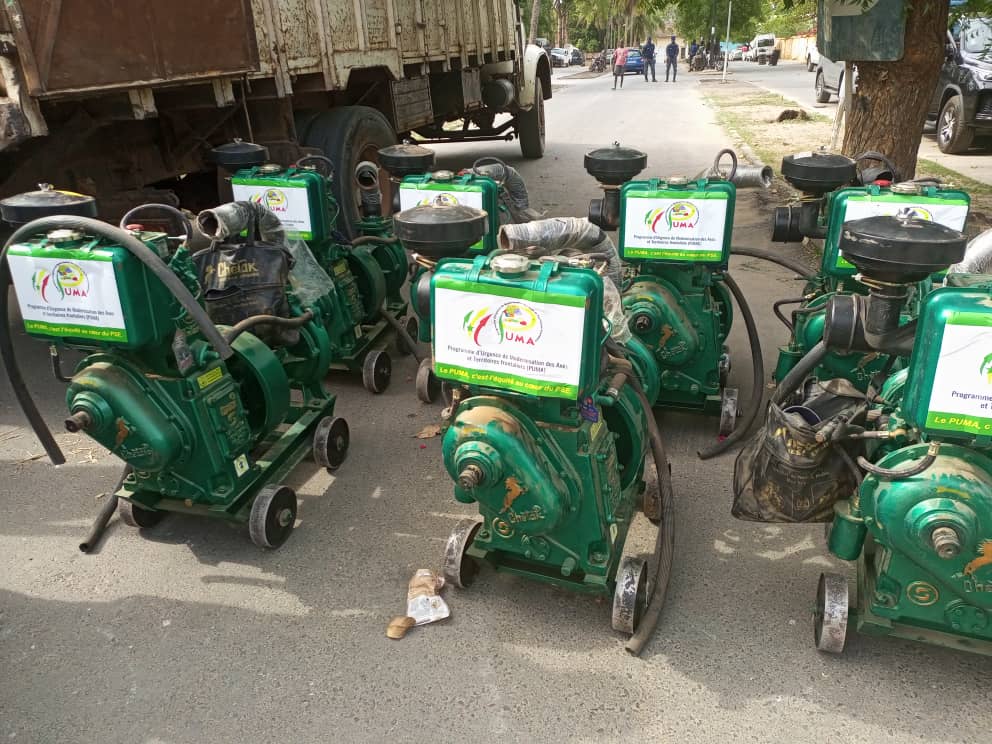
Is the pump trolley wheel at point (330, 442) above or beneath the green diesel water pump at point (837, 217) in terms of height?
beneath

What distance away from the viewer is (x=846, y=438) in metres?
2.55

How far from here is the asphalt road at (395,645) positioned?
7.88 ft

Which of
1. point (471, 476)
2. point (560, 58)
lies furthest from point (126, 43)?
point (560, 58)

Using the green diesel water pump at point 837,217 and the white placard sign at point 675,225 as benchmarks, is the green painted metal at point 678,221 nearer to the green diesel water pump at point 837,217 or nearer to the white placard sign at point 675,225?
the white placard sign at point 675,225

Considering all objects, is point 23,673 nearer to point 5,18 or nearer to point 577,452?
point 577,452

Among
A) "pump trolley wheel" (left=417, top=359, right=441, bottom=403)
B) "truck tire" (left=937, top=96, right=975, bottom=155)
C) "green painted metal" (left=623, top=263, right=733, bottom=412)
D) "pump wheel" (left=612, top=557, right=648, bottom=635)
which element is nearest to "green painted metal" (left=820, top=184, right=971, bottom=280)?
"green painted metal" (left=623, top=263, right=733, bottom=412)

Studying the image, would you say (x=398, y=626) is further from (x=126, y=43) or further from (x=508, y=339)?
(x=126, y=43)

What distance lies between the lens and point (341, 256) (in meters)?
4.85

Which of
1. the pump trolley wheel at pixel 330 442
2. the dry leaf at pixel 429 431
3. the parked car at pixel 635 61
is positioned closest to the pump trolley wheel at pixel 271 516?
the pump trolley wheel at pixel 330 442

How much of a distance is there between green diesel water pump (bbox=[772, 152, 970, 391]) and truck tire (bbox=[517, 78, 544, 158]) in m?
8.14

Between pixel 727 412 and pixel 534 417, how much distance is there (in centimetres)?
182

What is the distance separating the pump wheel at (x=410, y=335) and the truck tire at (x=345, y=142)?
952 mm

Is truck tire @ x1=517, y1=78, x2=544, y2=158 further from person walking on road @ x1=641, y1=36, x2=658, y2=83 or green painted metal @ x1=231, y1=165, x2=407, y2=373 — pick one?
person walking on road @ x1=641, y1=36, x2=658, y2=83

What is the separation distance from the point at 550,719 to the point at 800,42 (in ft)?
174
